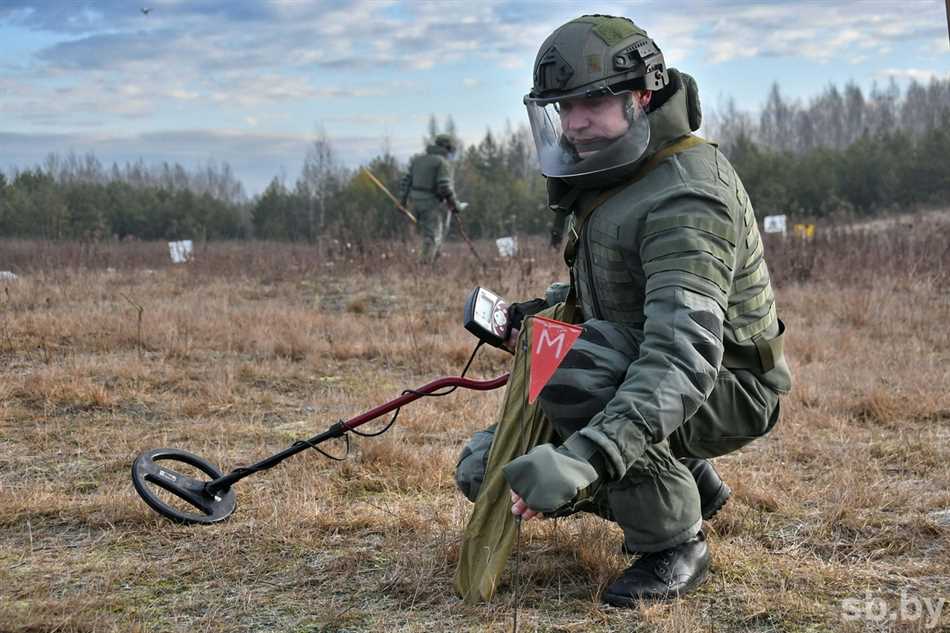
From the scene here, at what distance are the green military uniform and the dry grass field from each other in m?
0.41

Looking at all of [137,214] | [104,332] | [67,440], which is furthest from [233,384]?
[137,214]

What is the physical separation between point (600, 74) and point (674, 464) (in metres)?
1.15

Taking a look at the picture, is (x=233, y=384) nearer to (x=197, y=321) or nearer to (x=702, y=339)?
(x=197, y=321)

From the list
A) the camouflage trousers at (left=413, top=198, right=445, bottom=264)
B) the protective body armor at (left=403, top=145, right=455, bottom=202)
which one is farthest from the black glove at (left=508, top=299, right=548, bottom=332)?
the protective body armor at (left=403, top=145, right=455, bottom=202)

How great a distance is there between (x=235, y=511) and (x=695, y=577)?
185 cm

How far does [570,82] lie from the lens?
9.47 feet

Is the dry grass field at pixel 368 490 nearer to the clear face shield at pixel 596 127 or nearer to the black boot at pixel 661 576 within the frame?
the black boot at pixel 661 576

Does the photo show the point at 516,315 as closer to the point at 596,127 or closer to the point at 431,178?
the point at 596,127

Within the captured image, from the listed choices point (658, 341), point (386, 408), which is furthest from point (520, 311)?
point (658, 341)

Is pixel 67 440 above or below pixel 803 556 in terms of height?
above

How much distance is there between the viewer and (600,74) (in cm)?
286

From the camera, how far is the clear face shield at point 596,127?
2918 millimetres

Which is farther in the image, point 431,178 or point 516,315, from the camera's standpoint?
point 431,178

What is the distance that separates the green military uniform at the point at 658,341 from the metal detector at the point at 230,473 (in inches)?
12.5
